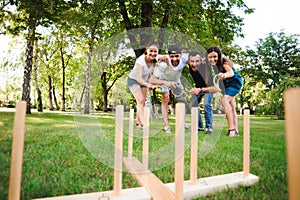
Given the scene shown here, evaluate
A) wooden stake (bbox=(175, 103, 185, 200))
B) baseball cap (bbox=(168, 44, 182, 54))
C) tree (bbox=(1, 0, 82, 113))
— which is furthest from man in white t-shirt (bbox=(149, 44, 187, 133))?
tree (bbox=(1, 0, 82, 113))

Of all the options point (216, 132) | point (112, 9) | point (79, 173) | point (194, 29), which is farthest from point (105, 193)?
point (194, 29)

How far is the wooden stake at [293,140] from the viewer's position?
31 centimetres

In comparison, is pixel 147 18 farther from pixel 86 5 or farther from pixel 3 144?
pixel 3 144

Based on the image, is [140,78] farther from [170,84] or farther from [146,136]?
[146,136]

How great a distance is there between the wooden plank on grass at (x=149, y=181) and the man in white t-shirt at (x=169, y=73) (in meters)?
0.24

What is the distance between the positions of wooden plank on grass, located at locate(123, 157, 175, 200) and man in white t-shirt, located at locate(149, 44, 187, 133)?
9.4 inches

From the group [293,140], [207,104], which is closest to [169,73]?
[207,104]

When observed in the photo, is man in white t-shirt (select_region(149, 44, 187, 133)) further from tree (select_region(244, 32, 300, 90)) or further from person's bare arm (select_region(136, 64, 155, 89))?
tree (select_region(244, 32, 300, 90))

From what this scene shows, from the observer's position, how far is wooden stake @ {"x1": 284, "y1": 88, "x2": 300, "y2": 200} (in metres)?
0.31

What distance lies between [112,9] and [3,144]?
5.32 feet

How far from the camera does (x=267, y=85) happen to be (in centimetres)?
662

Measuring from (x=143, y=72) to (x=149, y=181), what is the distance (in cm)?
47

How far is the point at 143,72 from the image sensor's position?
1.08 m

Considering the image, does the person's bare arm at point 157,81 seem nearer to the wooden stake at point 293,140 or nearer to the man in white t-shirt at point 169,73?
the man in white t-shirt at point 169,73
